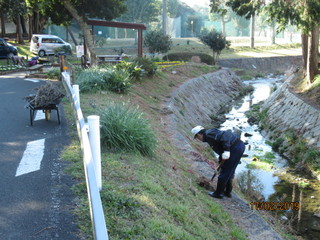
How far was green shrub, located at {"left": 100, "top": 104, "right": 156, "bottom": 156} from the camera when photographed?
29.2ft

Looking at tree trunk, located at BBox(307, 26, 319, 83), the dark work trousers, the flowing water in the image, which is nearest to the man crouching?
the dark work trousers

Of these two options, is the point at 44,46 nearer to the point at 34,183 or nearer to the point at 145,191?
the point at 34,183

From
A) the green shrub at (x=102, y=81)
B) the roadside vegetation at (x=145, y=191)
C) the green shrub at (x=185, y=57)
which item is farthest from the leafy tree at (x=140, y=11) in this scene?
the roadside vegetation at (x=145, y=191)

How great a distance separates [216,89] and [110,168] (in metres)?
27.1

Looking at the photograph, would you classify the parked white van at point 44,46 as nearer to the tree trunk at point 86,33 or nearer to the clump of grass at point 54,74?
the tree trunk at point 86,33

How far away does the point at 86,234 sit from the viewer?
478cm

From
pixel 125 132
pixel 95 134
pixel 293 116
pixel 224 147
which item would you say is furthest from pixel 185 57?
pixel 95 134

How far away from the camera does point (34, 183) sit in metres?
6.41

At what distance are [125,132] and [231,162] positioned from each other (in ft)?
8.07

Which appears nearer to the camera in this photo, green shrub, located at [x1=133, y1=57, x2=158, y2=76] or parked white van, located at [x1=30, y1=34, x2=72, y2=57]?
green shrub, located at [x1=133, y1=57, x2=158, y2=76]

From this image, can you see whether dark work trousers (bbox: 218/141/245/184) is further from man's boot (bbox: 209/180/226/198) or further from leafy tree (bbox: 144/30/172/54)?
leafy tree (bbox: 144/30/172/54)

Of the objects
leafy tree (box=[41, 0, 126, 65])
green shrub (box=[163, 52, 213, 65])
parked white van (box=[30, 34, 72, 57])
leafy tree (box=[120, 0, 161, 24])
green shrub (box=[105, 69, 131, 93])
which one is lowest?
green shrub (box=[105, 69, 131, 93])

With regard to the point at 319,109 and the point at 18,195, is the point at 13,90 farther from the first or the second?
the point at 319,109

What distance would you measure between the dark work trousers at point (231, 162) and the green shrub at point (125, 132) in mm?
1829
